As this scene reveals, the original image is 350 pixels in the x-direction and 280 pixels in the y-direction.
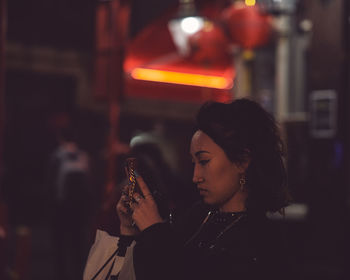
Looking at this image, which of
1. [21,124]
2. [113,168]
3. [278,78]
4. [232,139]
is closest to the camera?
[232,139]

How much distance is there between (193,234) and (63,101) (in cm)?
1543

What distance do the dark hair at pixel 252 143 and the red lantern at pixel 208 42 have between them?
770 centimetres

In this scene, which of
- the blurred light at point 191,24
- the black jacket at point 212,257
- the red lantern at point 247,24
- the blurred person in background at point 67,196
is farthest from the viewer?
the blurred light at point 191,24

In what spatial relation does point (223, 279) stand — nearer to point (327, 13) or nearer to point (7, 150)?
point (327, 13)

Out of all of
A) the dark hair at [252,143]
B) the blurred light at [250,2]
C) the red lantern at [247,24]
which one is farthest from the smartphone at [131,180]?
the blurred light at [250,2]

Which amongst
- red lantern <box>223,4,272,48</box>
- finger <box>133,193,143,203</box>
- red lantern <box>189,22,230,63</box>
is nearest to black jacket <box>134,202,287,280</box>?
finger <box>133,193,143,203</box>

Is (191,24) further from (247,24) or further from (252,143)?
(252,143)

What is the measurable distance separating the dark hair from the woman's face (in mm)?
25

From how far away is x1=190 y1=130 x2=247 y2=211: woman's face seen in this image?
2348 mm

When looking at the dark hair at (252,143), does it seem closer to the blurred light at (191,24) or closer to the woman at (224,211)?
the woman at (224,211)

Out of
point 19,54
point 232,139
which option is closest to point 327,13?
point 232,139

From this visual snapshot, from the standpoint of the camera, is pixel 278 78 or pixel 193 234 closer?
pixel 193 234

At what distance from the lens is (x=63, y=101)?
17.5m

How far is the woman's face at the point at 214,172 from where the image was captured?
2348 millimetres
